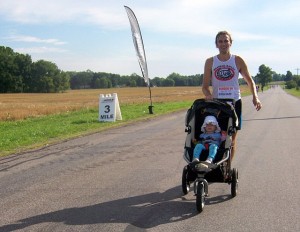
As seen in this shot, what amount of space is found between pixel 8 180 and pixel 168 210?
315 centimetres

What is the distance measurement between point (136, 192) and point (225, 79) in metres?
2.00

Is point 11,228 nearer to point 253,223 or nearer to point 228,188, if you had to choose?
point 253,223

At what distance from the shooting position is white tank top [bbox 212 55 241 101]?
6059mm

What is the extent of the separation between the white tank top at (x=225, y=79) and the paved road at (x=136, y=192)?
1.33 m

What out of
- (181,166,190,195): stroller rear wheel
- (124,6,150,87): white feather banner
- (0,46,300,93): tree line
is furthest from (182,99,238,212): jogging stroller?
(0,46,300,93): tree line

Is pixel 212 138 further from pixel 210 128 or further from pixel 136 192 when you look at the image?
pixel 136 192

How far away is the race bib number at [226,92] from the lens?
614 cm

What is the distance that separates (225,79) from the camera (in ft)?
20.1

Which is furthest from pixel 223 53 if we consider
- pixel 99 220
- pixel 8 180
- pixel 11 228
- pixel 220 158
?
pixel 8 180

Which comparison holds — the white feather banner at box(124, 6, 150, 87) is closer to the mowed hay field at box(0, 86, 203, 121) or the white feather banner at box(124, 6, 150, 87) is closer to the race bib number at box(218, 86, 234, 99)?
the mowed hay field at box(0, 86, 203, 121)

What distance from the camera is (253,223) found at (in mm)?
4688

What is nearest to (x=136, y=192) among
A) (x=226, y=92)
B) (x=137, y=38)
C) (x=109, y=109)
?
(x=226, y=92)

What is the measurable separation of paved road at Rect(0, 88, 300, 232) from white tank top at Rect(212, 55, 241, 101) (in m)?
1.33

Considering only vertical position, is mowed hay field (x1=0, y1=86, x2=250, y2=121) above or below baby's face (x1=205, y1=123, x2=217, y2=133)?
below
